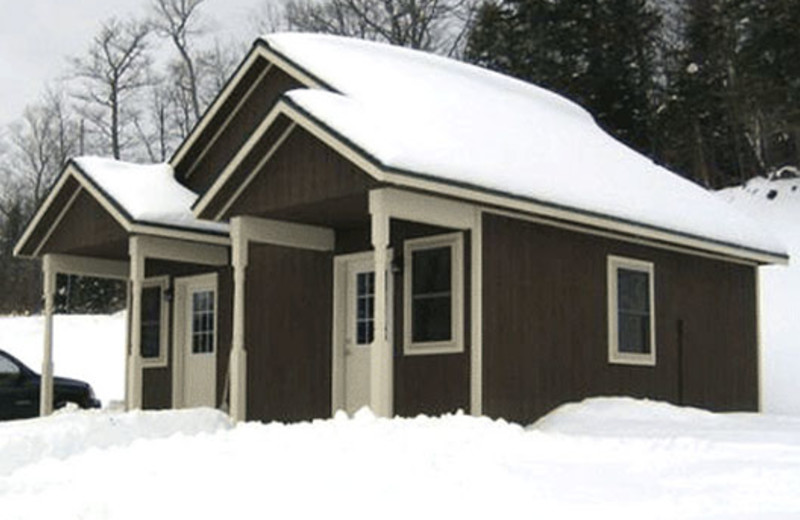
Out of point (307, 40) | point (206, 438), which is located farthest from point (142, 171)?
point (206, 438)

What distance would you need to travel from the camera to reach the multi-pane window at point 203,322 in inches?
746

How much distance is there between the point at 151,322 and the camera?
20125 mm

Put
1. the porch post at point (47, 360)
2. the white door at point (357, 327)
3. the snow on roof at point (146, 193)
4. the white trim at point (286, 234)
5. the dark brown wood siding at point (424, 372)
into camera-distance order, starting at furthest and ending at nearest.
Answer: the porch post at point (47, 360)
the snow on roof at point (146, 193)
the white door at point (357, 327)
the white trim at point (286, 234)
the dark brown wood siding at point (424, 372)

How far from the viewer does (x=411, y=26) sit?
46.5 meters

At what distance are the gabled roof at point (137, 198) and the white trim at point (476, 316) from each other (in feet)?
14.4

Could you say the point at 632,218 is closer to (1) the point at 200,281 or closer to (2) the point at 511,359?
(2) the point at 511,359

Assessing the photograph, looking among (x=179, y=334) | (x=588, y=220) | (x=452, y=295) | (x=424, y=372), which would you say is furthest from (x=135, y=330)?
(x=588, y=220)

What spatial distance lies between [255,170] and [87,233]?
476 centimetres

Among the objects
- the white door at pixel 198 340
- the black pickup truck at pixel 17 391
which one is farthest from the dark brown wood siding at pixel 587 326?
the black pickup truck at pixel 17 391

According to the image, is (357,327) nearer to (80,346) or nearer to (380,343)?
(380,343)

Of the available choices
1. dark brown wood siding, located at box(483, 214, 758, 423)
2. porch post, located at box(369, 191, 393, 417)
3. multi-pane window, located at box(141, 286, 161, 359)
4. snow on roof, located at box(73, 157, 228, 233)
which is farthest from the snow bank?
porch post, located at box(369, 191, 393, 417)

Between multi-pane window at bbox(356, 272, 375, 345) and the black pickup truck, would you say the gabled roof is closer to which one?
the black pickup truck

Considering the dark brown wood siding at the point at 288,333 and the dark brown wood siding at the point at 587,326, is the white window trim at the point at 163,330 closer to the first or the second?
the dark brown wood siding at the point at 288,333

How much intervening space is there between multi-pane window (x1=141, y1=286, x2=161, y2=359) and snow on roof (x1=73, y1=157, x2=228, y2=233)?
224 cm
